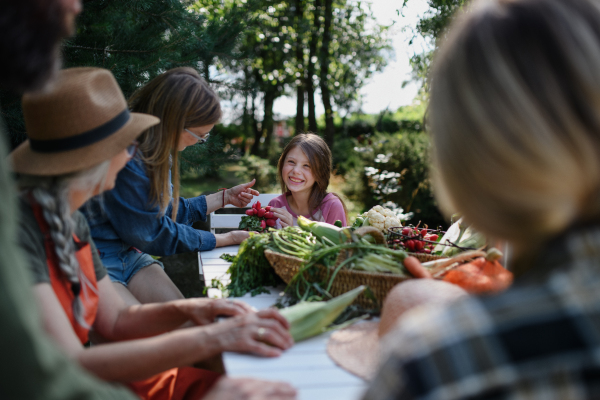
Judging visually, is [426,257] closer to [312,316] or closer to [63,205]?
[312,316]

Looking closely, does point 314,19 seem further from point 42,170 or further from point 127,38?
point 42,170

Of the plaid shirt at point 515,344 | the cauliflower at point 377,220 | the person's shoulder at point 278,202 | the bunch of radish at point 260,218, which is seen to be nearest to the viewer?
the plaid shirt at point 515,344

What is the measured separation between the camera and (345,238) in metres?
2.06

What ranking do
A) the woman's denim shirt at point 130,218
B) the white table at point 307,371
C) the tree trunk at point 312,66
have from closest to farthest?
the white table at point 307,371 → the woman's denim shirt at point 130,218 → the tree trunk at point 312,66

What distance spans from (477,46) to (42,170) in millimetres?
1289

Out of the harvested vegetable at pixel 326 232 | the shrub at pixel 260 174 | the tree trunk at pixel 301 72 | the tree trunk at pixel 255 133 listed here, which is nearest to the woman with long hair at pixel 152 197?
the harvested vegetable at pixel 326 232

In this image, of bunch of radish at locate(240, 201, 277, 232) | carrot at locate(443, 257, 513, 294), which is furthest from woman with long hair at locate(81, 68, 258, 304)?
carrot at locate(443, 257, 513, 294)

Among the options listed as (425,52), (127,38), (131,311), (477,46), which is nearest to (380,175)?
(425,52)

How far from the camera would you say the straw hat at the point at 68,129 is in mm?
1460

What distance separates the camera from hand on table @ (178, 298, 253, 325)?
1686mm

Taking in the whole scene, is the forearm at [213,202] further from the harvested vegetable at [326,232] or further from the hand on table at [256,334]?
the hand on table at [256,334]

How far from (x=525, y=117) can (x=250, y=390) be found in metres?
0.86

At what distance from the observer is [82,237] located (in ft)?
5.62

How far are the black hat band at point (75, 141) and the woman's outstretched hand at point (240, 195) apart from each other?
204 cm
